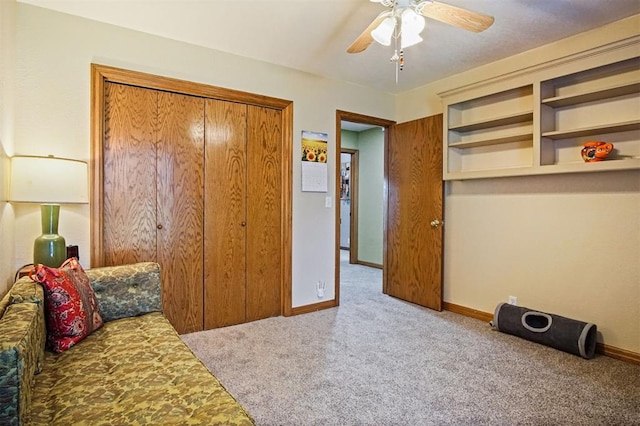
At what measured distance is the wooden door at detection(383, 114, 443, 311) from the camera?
3.61 m

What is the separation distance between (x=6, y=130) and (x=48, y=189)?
A: 45cm

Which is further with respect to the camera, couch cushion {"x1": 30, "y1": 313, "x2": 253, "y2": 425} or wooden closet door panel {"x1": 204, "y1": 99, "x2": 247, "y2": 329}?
wooden closet door panel {"x1": 204, "y1": 99, "x2": 247, "y2": 329}

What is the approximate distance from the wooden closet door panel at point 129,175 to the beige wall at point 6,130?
1.73 ft

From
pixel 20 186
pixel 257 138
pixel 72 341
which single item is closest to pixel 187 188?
pixel 257 138

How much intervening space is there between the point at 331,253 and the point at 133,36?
2.56 metres

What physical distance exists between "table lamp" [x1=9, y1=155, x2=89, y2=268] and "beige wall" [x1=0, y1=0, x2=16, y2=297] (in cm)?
7

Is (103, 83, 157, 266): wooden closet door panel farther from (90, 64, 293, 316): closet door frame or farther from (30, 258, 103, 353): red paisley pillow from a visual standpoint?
(30, 258, 103, 353): red paisley pillow

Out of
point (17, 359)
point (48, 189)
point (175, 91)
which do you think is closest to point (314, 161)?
point (175, 91)

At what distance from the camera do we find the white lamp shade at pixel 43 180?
75.1 inches

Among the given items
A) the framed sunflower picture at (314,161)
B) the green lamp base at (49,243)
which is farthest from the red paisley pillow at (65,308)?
the framed sunflower picture at (314,161)

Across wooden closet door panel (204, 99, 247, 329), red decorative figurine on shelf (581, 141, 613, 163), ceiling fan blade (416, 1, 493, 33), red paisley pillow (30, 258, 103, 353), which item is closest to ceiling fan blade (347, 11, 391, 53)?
ceiling fan blade (416, 1, 493, 33)

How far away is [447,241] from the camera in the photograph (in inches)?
144

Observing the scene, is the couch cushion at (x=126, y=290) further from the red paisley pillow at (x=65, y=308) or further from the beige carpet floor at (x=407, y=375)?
the beige carpet floor at (x=407, y=375)

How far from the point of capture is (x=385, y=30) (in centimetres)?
198
